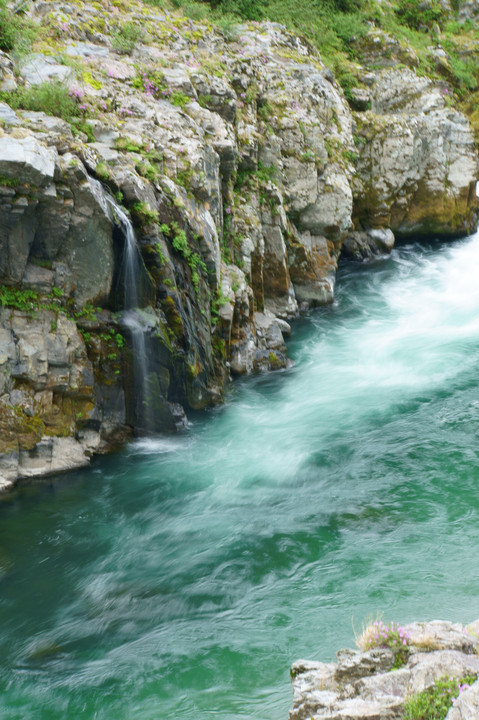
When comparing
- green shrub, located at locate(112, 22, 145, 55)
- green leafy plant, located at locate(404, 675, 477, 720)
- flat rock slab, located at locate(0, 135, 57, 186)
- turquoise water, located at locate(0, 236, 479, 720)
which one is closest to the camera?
green leafy plant, located at locate(404, 675, 477, 720)

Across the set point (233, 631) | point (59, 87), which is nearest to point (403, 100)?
point (59, 87)

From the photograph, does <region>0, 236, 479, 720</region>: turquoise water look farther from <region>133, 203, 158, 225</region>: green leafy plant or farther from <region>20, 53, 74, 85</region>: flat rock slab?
<region>20, 53, 74, 85</region>: flat rock slab

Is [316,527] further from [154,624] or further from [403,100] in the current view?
[403,100]

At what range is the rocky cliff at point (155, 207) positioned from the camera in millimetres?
8320

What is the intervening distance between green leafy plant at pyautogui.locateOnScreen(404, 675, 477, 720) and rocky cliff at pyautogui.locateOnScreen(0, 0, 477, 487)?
266 inches

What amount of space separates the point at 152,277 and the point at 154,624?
5.64 m

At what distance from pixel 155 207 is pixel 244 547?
5.90 meters

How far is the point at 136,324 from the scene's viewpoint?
9.27 metres

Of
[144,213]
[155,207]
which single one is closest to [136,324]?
[144,213]

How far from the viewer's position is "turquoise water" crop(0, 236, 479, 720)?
498 cm

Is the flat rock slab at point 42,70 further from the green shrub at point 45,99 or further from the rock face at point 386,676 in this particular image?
the rock face at point 386,676

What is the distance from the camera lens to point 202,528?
7453mm

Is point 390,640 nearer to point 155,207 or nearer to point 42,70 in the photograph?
point 155,207

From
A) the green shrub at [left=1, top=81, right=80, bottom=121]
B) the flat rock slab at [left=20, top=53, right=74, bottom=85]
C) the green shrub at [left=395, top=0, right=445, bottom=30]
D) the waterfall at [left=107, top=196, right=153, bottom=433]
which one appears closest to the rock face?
the waterfall at [left=107, top=196, right=153, bottom=433]
